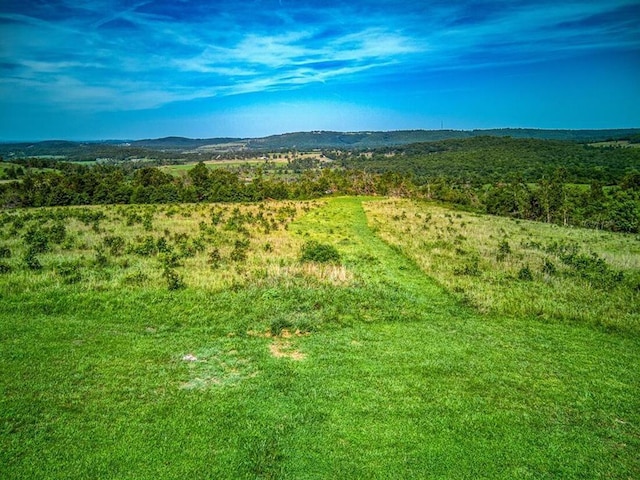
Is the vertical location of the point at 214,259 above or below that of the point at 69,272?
below

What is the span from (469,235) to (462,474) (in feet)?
97.0

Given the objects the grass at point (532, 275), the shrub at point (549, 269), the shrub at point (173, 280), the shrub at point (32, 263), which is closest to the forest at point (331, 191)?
the grass at point (532, 275)

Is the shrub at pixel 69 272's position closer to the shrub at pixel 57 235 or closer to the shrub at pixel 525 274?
the shrub at pixel 57 235

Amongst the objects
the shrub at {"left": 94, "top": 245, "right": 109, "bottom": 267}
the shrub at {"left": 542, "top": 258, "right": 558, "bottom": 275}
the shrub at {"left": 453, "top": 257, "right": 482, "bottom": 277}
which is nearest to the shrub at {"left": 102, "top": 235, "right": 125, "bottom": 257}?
the shrub at {"left": 94, "top": 245, "right": 109, "bottom": 267}

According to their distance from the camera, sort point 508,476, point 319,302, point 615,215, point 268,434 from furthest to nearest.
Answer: point 615,215 → point 319,302 → point 268,434 → point 508,476

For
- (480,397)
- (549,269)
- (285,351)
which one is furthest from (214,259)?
(549,269)

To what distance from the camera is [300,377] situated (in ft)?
32.0

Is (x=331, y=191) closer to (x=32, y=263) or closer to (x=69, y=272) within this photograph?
(x=32, y=263)

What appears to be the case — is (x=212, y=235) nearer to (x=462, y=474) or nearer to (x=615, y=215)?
(x=462, y=474)

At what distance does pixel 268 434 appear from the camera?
7.54 m

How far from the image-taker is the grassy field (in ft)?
22.8

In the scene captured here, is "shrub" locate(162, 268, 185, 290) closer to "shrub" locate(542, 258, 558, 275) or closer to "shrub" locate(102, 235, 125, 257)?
"shrub" locate(102, 235, 125, 257)

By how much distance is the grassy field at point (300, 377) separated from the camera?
6941mm

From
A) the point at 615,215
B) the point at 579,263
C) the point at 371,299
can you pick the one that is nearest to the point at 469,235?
the point at 579,263
